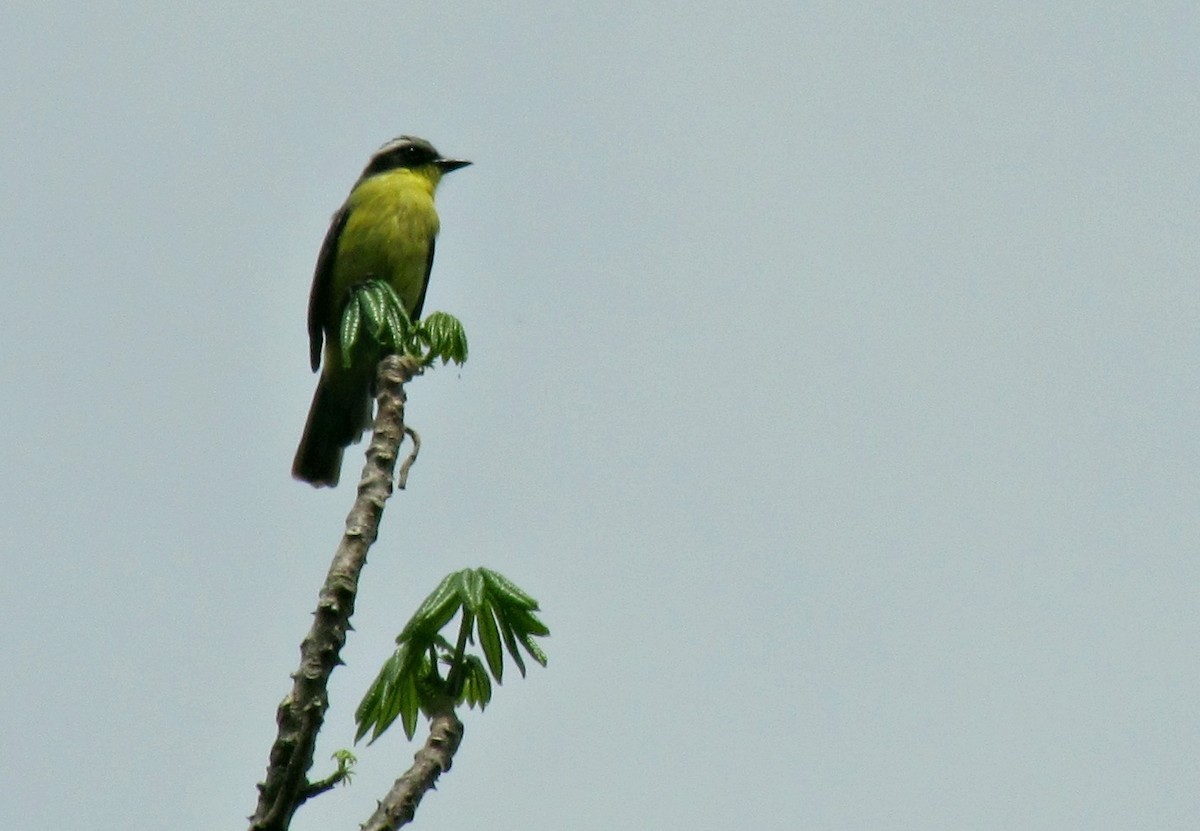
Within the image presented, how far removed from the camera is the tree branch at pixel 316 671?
3.40 m

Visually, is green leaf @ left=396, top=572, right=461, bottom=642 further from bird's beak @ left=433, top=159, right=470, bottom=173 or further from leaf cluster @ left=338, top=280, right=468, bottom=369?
bird's beak @ left=433, top=159, right=470, bottom=173

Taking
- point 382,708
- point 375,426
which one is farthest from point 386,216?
point 382,708

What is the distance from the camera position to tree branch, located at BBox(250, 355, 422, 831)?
340cm

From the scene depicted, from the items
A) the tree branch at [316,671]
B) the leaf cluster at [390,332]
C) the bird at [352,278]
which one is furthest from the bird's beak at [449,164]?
the tree branch at [316,671]

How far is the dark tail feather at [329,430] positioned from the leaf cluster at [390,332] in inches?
136

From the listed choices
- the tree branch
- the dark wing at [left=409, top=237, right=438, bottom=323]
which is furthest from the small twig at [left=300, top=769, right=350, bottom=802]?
the dark wing at [left=409, top=237, right=438, bottom=323]

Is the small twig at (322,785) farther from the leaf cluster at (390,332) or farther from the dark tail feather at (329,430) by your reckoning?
the dark tail feather at (329,430)

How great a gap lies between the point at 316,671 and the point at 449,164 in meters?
7.07

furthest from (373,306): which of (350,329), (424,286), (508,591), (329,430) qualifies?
(424,286)

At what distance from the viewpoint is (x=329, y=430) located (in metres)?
9.00

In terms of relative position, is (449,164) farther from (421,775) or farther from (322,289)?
(421,775)

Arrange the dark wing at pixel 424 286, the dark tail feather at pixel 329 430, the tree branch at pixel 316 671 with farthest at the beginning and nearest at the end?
the dark wing at pixel 424 286
the dark tail feather at pixel 329 430
the tree branch at pixel 316 671

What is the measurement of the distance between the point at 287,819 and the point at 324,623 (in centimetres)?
43

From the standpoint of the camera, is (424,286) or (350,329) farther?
(424,286)
